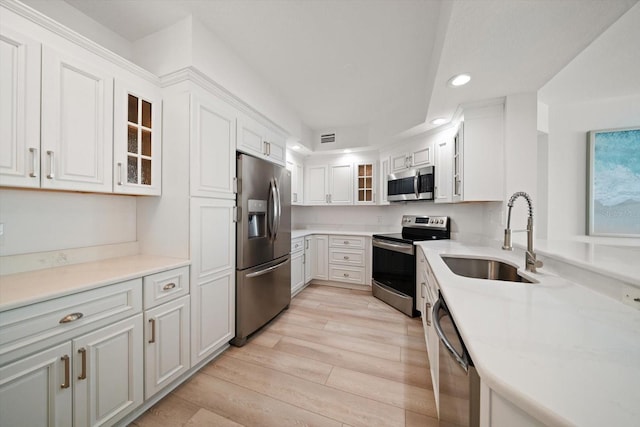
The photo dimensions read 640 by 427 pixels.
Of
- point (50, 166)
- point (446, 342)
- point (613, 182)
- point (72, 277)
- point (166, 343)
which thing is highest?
point (613, 182)

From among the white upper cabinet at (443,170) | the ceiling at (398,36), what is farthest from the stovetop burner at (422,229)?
the ceiling at (398,36)

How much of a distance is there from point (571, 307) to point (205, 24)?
2795 mm

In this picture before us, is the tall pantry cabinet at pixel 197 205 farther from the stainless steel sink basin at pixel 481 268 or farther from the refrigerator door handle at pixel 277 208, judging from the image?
the stainless steel sink basin at pixel 481 268

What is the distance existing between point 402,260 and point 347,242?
104 cm

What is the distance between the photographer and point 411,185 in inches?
122

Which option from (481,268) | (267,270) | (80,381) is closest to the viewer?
(80,381)

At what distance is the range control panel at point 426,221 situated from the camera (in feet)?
9.62

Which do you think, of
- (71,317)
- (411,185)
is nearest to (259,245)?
(71,317)

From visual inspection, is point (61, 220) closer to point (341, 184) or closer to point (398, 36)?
point (398, 36)

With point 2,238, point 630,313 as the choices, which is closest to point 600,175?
point 630,313

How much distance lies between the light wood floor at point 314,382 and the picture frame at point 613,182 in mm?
2420

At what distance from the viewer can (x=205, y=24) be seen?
5.73 ft

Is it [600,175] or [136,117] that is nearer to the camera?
[136,117]

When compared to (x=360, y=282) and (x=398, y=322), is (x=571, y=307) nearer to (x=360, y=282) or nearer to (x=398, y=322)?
(x=398, y=322)
